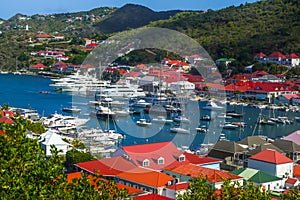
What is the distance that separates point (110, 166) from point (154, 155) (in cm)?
74

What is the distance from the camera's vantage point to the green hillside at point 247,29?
30.5 m

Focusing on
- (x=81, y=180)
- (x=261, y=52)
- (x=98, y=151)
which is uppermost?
(x=261, y=52)

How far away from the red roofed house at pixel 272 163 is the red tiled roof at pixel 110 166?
2.43 meters

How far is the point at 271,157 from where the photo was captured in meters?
8.88

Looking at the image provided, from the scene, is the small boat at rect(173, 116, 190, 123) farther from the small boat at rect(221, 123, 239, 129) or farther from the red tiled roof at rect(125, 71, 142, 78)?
the red tiled roof at rect(125, 71, 142, 78)

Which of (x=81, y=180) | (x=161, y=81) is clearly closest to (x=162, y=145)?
(x=81, y=180)

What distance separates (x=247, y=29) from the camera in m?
35.0

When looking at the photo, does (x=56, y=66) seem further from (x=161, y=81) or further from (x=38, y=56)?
(x=161, y=81)

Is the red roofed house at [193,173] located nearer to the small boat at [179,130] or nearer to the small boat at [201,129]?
the small boat at [179,130]

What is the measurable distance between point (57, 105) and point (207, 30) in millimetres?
18850

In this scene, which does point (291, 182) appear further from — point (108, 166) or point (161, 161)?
point (108, 166)

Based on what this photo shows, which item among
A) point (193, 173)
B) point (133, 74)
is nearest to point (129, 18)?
point (133, 74)

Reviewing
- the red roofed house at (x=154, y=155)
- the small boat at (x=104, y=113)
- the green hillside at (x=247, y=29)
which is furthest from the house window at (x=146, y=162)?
the green hillside at (x=247, y=29)

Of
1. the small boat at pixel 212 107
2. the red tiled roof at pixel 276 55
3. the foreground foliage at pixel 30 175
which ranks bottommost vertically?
the small boat at pixel 212 107
